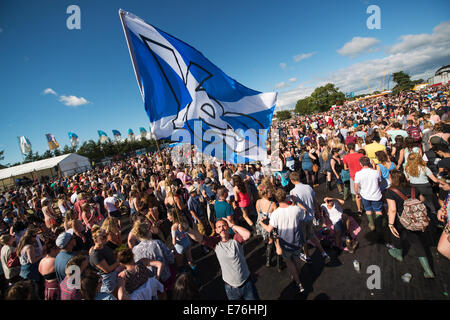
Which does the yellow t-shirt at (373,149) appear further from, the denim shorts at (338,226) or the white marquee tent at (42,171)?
the white marquee tent at (42,171)

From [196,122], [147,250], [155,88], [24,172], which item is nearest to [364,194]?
[196,122]

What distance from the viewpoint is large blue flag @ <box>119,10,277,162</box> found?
11.2 feet

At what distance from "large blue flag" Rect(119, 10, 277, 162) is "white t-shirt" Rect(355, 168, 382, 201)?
214 centimetres

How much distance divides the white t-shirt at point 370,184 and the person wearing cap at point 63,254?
5543 millimetres

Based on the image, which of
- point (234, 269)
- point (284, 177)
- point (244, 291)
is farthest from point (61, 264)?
point (284, 177)

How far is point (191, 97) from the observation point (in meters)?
3.92

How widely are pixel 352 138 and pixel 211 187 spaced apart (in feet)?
18.7

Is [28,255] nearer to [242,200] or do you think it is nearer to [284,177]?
[242,200]

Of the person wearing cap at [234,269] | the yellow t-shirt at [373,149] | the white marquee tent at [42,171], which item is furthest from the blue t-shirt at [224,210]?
the white marquee tent at [42,171]

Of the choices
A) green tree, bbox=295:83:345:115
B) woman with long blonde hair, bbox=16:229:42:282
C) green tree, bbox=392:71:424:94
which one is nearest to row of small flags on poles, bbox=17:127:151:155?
woman with long blonde hair, bbox=16:229:42:282

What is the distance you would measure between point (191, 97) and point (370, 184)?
4.04 meters

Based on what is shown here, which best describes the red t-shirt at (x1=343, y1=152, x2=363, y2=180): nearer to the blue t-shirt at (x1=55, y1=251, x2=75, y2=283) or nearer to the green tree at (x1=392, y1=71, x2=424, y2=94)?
the blue t-shirt at (x1=55, y1=251, x2=75, y2=283)
